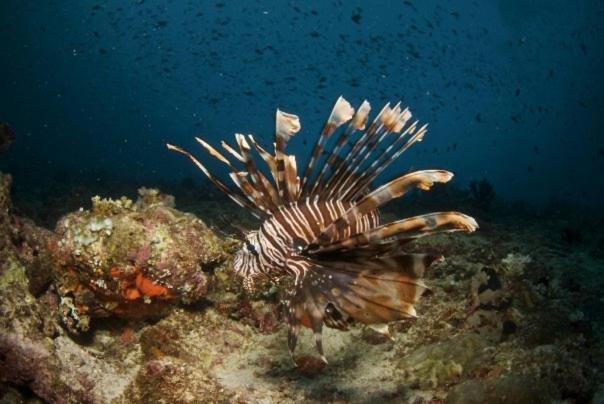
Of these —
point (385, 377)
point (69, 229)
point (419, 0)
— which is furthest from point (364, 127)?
point (419, 0)

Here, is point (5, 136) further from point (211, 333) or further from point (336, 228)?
point (336, 228)

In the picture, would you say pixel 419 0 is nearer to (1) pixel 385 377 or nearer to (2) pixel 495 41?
(2) pixel 495 41

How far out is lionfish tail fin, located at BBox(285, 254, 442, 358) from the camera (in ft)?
8.31

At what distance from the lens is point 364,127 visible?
337cm

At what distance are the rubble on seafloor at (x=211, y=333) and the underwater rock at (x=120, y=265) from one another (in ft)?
0.04

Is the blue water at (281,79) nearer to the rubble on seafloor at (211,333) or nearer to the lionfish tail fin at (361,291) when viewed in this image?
the rubble on seafloor at (211,333)

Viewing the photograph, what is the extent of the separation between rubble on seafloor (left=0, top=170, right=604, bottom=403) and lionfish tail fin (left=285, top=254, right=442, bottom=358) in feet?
3.76

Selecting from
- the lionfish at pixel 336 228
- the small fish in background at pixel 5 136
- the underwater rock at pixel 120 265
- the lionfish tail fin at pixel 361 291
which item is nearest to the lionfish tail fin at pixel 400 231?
the lionfish at pixel 336 228

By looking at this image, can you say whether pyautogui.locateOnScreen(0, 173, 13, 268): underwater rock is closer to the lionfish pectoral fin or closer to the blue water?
the lionfish pectoral fin

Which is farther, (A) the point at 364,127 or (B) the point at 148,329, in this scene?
(B) the point at 148,329

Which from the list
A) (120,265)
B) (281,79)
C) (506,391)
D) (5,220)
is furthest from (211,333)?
(281,79)

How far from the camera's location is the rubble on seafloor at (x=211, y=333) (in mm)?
3141

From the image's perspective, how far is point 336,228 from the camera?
262 cm

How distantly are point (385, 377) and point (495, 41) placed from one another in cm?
7194
